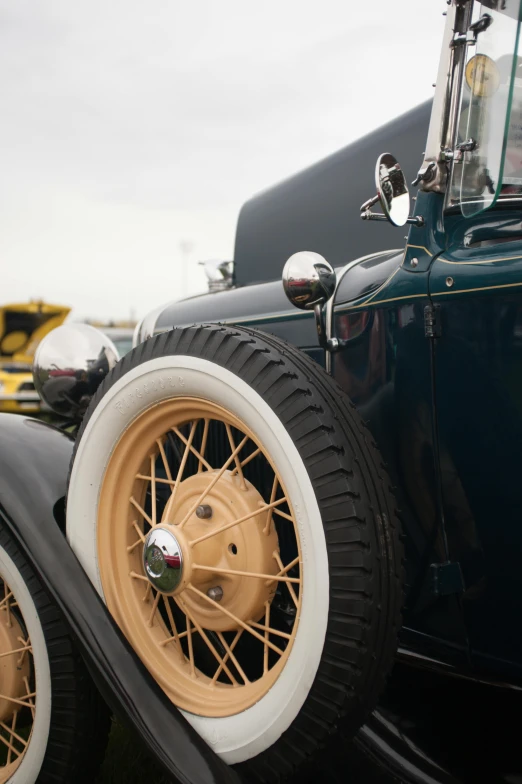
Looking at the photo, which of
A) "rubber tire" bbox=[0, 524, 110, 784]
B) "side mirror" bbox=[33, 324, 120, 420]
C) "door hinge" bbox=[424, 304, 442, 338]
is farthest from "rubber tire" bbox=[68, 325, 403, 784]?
"side mirror" bbox=[33, 324, 120, 420]

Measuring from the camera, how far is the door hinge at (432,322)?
125 centimetres

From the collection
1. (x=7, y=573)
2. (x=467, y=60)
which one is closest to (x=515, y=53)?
(x=467, y=60)

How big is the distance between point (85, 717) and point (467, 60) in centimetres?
163

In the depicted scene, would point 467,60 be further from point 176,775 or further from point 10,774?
point 10,774

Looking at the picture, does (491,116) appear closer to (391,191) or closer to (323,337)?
(391,191)

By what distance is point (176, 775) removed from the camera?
1.28 m

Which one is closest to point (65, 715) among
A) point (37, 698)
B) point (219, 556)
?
point (37, 698)

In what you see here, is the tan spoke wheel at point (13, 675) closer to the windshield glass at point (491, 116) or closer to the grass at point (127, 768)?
the grass at point (127, 768)

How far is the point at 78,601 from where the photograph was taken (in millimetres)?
1501

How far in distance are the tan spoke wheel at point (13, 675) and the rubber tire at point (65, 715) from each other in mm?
76

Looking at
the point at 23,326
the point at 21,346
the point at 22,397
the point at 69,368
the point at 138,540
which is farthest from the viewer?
the point at 21,346

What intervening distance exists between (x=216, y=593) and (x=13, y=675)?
653 mm

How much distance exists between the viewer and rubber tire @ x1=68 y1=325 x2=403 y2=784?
112 centimetres

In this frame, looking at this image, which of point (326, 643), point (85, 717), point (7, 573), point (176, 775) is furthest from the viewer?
point (7, 573)
